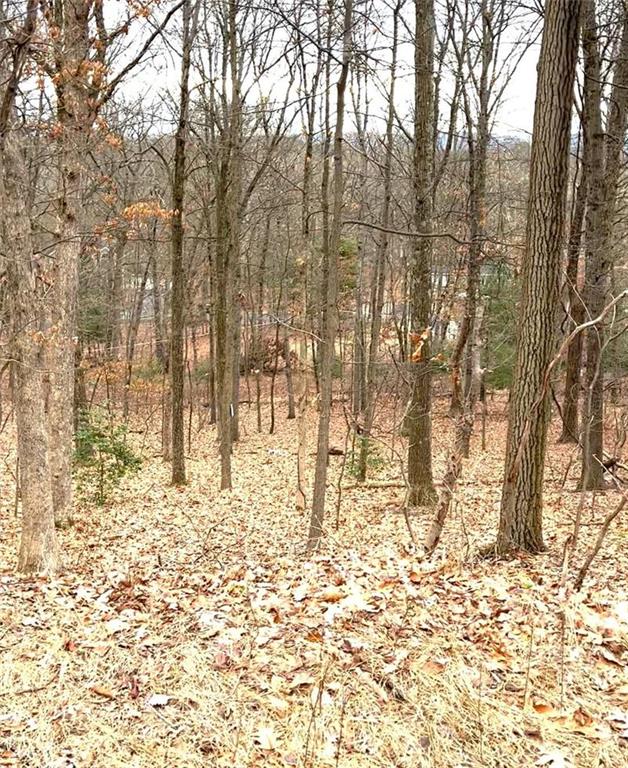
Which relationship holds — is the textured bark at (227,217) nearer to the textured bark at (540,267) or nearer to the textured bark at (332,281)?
the textured bark at (332,281)

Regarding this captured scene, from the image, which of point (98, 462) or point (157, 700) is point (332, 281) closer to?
point (157, 700)

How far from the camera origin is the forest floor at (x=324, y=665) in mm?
2861

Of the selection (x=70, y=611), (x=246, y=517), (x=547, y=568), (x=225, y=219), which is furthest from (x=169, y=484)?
(x=547, y=568)

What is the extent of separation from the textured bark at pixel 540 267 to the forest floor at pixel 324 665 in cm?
67

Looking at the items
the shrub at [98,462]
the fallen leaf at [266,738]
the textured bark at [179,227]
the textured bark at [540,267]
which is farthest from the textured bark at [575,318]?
the shrub at [98,462]

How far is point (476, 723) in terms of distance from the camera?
116 inches

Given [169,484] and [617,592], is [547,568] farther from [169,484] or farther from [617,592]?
[169,484]

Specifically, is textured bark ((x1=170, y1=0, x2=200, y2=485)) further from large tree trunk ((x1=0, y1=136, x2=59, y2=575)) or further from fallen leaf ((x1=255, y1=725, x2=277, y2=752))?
fallen leaf ((x1=255, y1=725, x2=277, y2=752))

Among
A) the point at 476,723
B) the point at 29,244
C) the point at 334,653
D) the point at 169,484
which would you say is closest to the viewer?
the point at 476,723

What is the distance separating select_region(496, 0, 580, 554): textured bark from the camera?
16.9 ft

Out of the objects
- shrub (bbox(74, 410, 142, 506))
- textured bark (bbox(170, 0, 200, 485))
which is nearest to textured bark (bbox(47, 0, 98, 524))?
shrub (bbox(74, 410, 142, 506))

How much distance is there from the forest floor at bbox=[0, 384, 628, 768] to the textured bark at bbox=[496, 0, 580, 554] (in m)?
0.67

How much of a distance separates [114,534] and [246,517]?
2243 mm

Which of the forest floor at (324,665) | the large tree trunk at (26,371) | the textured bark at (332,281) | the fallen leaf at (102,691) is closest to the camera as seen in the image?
the forest floor at (324,665)
